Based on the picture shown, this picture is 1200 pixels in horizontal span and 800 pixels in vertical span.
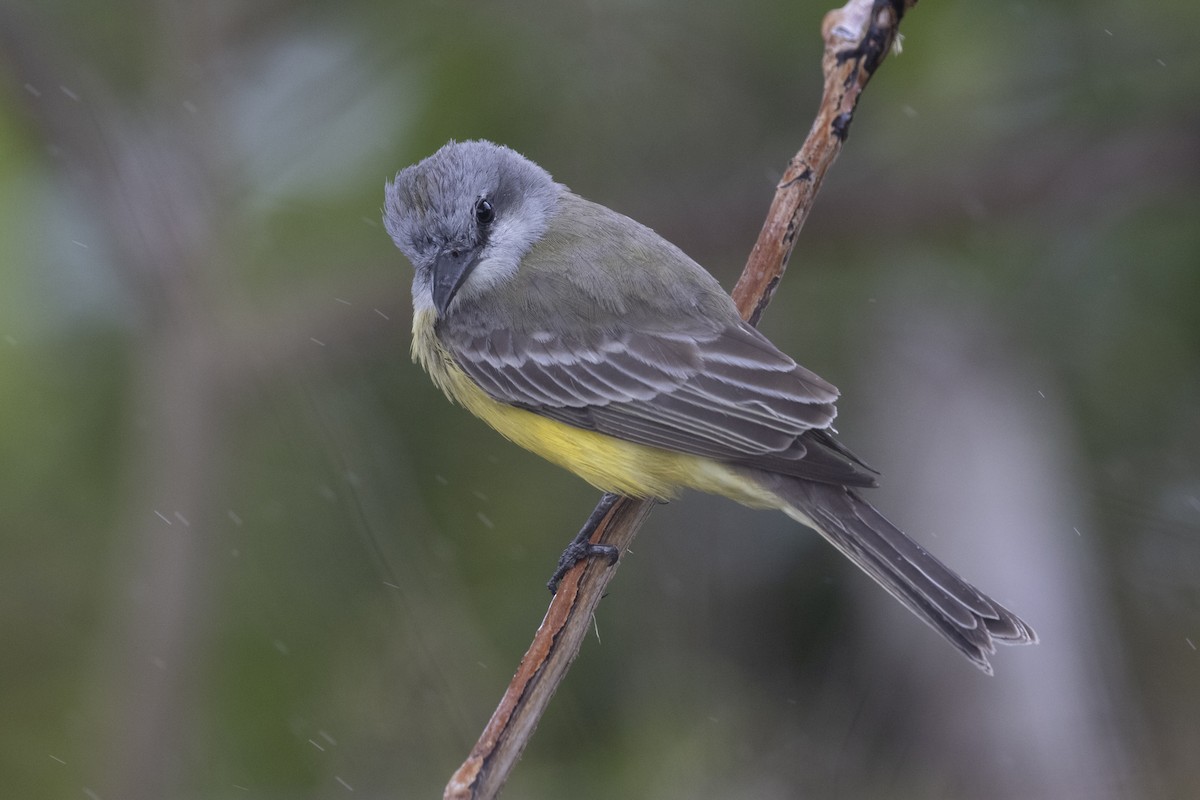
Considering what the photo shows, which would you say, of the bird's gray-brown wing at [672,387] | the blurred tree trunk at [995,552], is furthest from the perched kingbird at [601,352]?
the blurred tree trunk at [995,552]

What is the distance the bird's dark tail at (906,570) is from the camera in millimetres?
3457

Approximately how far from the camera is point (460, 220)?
4355mm

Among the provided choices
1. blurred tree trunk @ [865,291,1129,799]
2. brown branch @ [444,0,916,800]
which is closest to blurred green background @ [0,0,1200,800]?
blurred tree trunk @ [865,291,1129,799]

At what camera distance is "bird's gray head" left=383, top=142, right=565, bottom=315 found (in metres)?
4.33

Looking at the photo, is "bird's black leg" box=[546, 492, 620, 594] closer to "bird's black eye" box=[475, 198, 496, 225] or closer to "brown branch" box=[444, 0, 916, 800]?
"brown branch" box=[444, 0, 916, 800]

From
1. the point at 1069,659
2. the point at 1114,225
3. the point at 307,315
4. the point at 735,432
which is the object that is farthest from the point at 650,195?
the point at 1069,659

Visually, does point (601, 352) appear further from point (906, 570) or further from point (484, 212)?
point (906, 570)

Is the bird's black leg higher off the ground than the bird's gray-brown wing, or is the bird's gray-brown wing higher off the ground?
the bird's gray-brown wing

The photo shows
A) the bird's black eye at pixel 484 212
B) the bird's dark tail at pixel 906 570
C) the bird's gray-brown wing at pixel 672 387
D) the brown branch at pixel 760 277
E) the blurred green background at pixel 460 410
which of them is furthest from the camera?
the blurred green background at pixel 460 410

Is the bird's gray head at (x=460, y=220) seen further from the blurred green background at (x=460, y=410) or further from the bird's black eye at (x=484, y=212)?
the blurred green background at (x=460, y=410)

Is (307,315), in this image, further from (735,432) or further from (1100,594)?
(1100,594)

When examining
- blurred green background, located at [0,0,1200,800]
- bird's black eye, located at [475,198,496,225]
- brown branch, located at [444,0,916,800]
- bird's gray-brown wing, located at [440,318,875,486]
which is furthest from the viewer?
blurred green background, located at [0,0,1200,800]

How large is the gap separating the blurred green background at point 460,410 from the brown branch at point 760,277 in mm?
1120

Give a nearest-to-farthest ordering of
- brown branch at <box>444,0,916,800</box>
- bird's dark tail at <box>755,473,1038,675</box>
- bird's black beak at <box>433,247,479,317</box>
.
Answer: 1. brown branch at <box>444,0,916,800</box>
2. bird's dark tail at <box>755,473,1038,675</box>
3. bird's black beak at <box>433,247,479,317</box>
